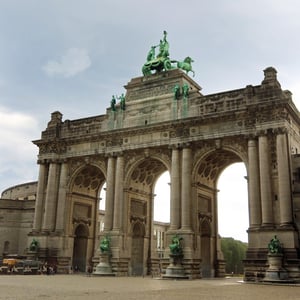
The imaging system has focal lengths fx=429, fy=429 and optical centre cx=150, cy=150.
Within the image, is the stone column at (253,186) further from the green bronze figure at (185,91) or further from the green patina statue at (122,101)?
the green patina statue at (122,101)

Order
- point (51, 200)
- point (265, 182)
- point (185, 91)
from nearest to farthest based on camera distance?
point (265, 182)
point (185, 91)
point (51, 200)

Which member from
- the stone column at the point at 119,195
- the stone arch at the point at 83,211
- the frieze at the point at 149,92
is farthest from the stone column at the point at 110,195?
the frieze at the point at 149,92

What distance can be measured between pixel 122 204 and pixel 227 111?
14610 millimetres

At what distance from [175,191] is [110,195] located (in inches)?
301

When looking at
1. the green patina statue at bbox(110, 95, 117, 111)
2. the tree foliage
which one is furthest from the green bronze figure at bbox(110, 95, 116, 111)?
the tree foliage

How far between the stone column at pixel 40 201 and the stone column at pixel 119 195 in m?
10.2

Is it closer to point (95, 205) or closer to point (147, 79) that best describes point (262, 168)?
point (147, 79)

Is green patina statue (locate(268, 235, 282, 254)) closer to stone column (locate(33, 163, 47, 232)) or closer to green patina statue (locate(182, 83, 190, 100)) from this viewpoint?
green patina statue (locate(182, 83, 190, 100))

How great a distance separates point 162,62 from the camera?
4944cm

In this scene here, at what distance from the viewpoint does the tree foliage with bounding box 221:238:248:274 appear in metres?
82.2

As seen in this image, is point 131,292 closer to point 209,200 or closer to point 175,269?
point 175,269

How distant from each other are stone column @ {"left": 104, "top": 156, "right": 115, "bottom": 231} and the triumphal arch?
11 cm

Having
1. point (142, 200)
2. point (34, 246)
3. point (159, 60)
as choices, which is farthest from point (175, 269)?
point (159, 60)

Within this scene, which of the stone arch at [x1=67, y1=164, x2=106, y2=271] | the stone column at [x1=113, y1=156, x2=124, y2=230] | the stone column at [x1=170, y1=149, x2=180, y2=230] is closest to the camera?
the stone column at [x1=170, y1=149, x2=180, y2=230]
